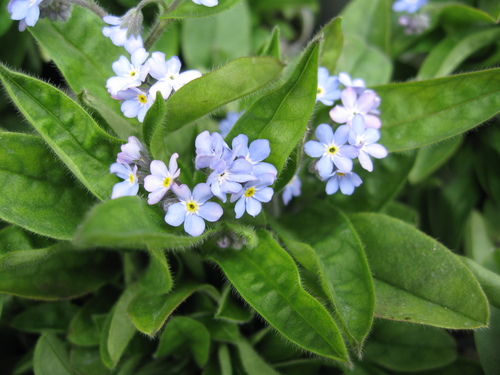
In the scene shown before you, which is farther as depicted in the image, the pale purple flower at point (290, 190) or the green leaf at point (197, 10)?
the pale purple flower at point (290, 190)

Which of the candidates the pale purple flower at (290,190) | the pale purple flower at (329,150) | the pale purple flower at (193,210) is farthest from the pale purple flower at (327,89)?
the pale purple flower at (193,210)

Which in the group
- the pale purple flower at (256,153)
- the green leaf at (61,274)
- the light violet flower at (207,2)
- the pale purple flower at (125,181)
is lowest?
the green leaf at (61,274)

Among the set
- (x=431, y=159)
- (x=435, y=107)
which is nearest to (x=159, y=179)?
(x=435, y=107)

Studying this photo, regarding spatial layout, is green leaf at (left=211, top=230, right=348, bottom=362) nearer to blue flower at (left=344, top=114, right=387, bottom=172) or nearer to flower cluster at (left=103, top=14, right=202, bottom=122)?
blue flower at (left=344, top=114, right=387, bottom=172)

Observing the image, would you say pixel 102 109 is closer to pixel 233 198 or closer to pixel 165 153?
pixel 165 153

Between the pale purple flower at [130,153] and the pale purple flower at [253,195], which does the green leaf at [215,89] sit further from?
the pale purple flower at [253,195]

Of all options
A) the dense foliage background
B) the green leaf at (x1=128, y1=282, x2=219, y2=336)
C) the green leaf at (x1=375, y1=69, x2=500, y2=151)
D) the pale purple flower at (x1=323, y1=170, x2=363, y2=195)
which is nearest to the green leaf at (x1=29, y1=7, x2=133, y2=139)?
the dense foliage background

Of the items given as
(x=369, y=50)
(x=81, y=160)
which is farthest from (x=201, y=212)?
(x=369, y=50)
